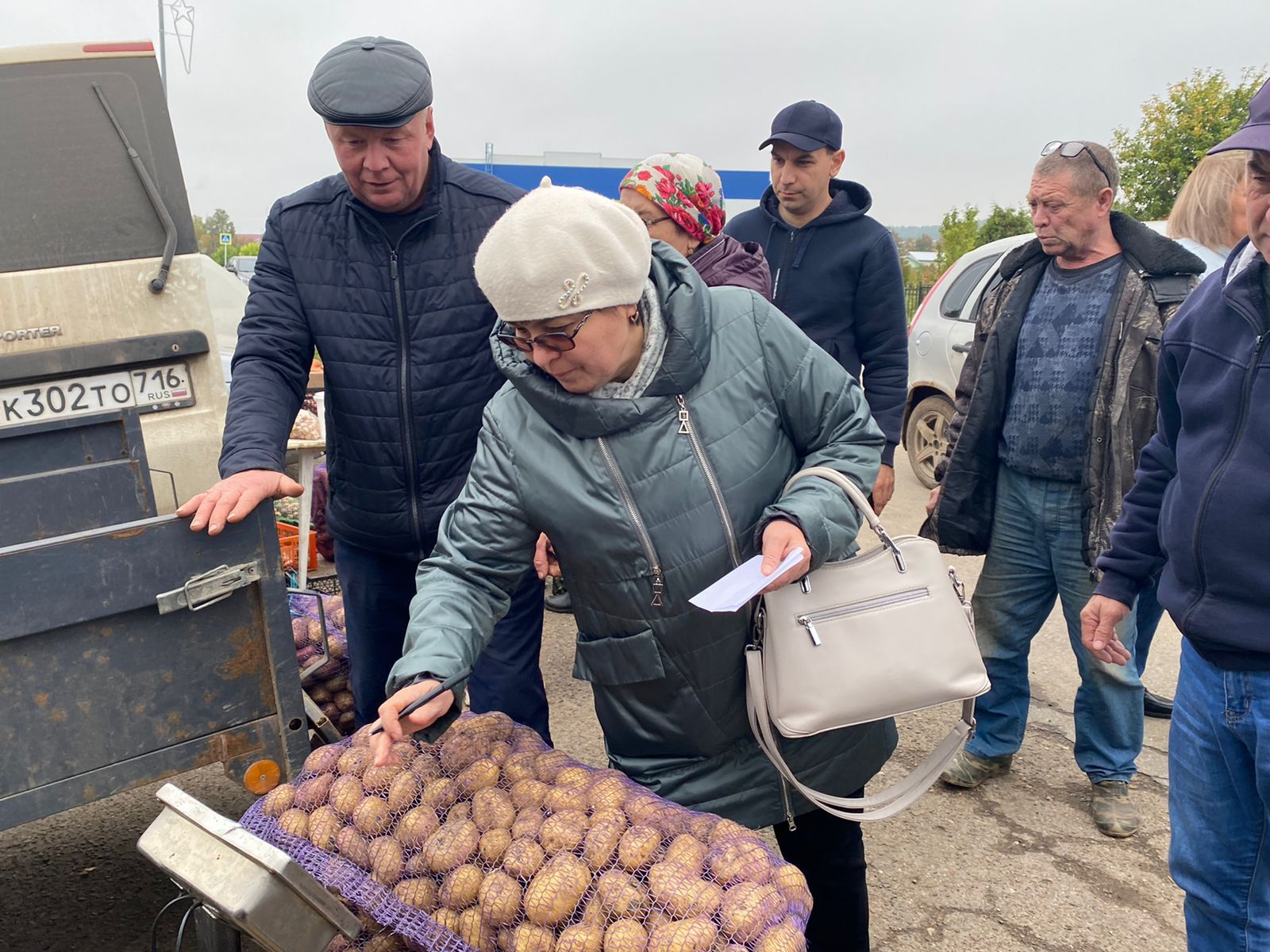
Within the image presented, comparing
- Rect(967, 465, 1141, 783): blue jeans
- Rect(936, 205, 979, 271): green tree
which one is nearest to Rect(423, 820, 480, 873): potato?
Rect(967, 465, 1141, 783): blue jeans

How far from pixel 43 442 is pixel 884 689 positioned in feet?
7.65

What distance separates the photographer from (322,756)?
214 centimetres

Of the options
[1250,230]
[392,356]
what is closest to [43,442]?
[392,356]

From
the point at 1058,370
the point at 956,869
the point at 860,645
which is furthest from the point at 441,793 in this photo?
the point at 1058,370

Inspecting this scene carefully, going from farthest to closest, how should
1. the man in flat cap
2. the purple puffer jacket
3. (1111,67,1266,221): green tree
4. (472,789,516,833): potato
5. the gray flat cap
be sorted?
(1111,67,1266,221): green tree
the purple puffer jacket
the man in flat cap
the gray flat cap
(472,789,516,833): potato

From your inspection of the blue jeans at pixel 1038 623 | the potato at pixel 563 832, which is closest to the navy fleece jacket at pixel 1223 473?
the potato at pixel 563 832

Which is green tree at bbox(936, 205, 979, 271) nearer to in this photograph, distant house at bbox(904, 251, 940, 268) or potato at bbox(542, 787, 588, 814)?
distant house at bbox(904, 251, 940, 268)

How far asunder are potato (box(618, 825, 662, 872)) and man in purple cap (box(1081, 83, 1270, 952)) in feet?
3.77

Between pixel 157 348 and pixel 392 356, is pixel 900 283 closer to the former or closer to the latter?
pixel 392 356

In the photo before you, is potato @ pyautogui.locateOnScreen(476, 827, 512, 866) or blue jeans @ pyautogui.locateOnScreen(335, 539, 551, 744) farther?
blue jeans @ pyautogui.locateOnScreen(335, 539, 551, 744)

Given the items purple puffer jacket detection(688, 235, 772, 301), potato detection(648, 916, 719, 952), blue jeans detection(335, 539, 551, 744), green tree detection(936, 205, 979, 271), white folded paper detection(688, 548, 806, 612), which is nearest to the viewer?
potato detection(648, 916, 719, 952)

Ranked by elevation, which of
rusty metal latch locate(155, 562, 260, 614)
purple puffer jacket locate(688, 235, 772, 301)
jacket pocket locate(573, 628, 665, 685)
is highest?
purple puffer jacket locate(688, 235, 772, 301)

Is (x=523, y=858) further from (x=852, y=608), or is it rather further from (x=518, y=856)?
(x=852, y=608)

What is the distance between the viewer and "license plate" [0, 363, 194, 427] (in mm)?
2998
